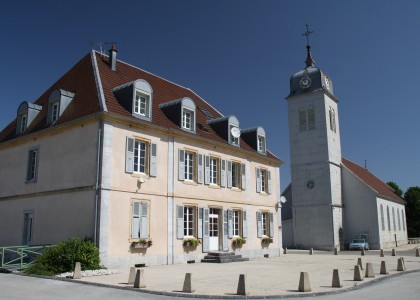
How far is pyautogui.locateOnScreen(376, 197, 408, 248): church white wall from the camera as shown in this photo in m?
39.8

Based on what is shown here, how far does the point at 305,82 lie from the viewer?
41812 millimetres

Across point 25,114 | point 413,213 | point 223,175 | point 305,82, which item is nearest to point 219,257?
point 223,175

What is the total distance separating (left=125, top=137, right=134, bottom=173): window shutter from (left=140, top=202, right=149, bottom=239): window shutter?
1.64 m

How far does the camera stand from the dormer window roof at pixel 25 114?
20.4m

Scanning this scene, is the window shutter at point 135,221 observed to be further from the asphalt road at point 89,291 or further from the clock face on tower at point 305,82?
the clock face on tower at point 305,82

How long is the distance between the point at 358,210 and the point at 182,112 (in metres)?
26.1

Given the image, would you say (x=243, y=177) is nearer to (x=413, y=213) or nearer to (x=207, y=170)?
(x=207, y=170)

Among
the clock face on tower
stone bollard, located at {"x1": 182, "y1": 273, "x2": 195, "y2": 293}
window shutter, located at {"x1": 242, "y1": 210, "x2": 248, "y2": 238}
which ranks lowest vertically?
stone bollard, located at {"x1": 182, "y1": 273, "x2": 195, "y2": 293}

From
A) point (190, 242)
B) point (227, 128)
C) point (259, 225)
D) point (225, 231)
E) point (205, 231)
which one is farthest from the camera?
point (259, 225)

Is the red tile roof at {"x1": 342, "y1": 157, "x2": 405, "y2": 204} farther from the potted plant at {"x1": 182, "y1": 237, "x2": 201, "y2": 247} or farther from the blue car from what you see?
the potted plant at {"x1": 182, "y1": 237, "x2": 201, "y2": 247}

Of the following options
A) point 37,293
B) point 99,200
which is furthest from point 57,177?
point 37,293

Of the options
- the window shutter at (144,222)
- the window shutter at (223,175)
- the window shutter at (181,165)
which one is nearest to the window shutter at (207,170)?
the window shutter at (223,175)

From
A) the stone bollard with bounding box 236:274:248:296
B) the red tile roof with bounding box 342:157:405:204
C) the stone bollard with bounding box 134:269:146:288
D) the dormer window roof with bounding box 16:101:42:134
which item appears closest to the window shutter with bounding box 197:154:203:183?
the dormer window roof with bounding box 16:101:42:134

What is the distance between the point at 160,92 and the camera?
22.6m
